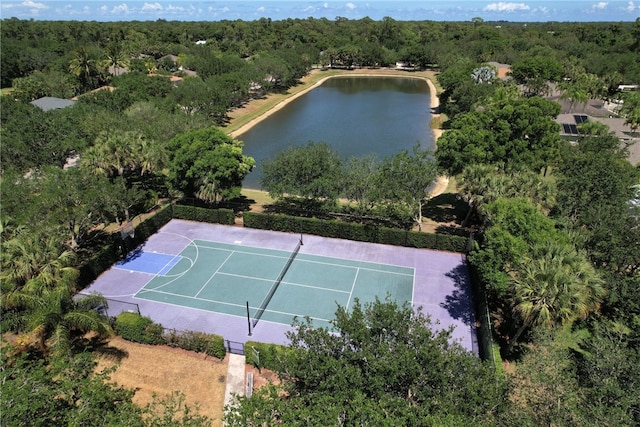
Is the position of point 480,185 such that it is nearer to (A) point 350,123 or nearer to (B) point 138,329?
(B) point 138,329

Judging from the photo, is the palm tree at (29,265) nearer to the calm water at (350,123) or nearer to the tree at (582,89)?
the calm water at (350,123)

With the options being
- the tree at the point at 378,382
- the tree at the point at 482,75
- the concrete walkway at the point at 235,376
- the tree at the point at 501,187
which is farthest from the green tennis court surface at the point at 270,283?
the tree at the point at 482,75

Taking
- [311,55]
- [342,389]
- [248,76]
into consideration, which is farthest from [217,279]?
[311,55]

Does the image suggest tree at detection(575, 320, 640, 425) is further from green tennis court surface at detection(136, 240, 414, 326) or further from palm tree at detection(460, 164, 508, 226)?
palm tree at detection(460, 164, 508, 226)

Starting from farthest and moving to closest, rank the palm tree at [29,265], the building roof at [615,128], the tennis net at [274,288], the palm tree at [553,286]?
1. the building roof at [615,128]
2. the tennis net at [274,288]
3. the palm tree at [29,265]
4. the palm tree at [553,286]

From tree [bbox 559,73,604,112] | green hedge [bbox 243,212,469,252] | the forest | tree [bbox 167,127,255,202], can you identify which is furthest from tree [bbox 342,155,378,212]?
tree [bbox 559,73,604,112]

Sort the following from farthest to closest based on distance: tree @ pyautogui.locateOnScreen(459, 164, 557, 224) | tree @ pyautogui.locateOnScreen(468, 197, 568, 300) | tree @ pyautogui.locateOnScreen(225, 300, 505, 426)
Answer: tree @ pyautogui.locateOnScreen(459, 164, 557, 224) → tree @ pyautogui.locateOnScreen(468, 197, 568, 300) → tree @ pyautogui.locateOnScreen(225, 300, 505, 426)
